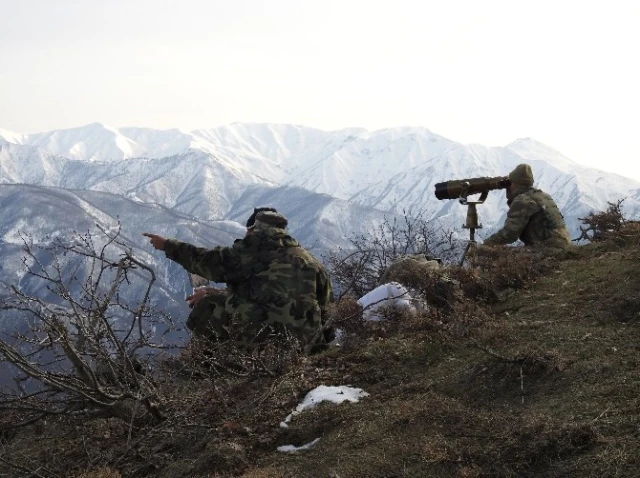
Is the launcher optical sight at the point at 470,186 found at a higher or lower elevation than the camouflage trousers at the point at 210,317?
higher

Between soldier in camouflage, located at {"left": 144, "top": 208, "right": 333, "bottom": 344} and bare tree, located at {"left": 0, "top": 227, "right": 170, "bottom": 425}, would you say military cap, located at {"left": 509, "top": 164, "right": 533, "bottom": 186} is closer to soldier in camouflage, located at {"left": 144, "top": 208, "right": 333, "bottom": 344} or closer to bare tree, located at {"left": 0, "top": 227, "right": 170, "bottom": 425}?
soldier in camouflage, located at {"left": 144, "top": 208, "right": 333, "bottom": 344}

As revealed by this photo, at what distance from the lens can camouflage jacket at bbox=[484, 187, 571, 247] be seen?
9492mm

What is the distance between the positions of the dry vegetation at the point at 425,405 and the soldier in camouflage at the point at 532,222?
222 centimetres

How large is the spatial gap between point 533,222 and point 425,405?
5.93 metres

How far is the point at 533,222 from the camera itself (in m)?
A: 9.68

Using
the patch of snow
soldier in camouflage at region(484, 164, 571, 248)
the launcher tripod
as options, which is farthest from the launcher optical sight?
the patch of snow

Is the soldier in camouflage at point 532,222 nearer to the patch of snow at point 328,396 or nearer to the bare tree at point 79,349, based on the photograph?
the patch of snow at point 328,396

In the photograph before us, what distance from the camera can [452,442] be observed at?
3.76m

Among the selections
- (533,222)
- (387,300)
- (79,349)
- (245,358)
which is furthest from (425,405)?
(533,222)

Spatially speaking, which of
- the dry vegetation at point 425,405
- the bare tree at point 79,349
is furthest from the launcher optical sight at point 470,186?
the bare tree at point 79,349

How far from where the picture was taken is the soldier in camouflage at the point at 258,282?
22.6 ft

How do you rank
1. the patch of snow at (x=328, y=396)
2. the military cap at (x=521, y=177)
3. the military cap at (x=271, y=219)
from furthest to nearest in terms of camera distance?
the military cap at (x=521, y=177) → the military cap at (x=271, y=219) → the patch of snow at (x=328, y=396)

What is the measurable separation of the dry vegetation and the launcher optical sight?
288 centimetres

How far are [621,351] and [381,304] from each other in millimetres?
3158
